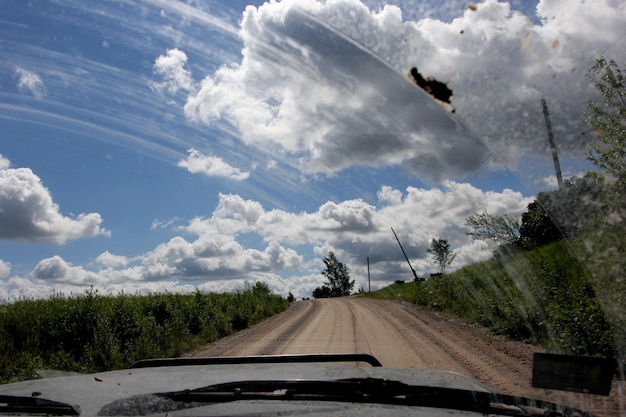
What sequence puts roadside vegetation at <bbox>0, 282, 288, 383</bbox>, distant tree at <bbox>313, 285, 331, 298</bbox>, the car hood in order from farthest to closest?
distant tree at <bbox>313, 285, 331, 298</bbox> < roadside vegetation at <bbox>0, 282, 288, 383</bbox> < the car hood

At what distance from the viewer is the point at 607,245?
808cm

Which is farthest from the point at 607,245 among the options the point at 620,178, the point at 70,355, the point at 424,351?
the point at 70,355

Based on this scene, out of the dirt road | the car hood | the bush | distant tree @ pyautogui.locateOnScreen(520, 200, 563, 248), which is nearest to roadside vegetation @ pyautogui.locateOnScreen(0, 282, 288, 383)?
the dirt road

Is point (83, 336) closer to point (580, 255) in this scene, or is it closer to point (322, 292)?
point (580, 255)

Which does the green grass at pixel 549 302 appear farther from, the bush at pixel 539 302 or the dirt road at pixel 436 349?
the dirt road at pixel 436 349

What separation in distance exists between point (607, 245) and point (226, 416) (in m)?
7.96

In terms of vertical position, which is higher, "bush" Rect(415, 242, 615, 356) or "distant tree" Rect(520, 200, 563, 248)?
"distant tree" Rect(520, 200, 563, 248)

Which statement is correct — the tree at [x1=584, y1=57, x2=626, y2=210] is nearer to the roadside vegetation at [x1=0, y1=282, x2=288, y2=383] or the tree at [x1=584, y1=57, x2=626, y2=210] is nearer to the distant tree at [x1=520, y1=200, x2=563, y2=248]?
the distant tree at [x1=520, y1=200, x2=563, y2=248]

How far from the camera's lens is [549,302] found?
1166 cm

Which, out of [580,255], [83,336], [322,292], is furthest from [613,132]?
[322,292]

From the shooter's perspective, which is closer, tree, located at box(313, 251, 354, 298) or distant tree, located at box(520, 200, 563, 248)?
distant tree, located at box(520, 200, 563, 248)

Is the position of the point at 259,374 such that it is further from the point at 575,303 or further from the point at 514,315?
the point at 514,315

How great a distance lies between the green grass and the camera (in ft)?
28.1

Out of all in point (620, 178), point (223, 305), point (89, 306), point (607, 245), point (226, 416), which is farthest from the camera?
point (223, 305)
